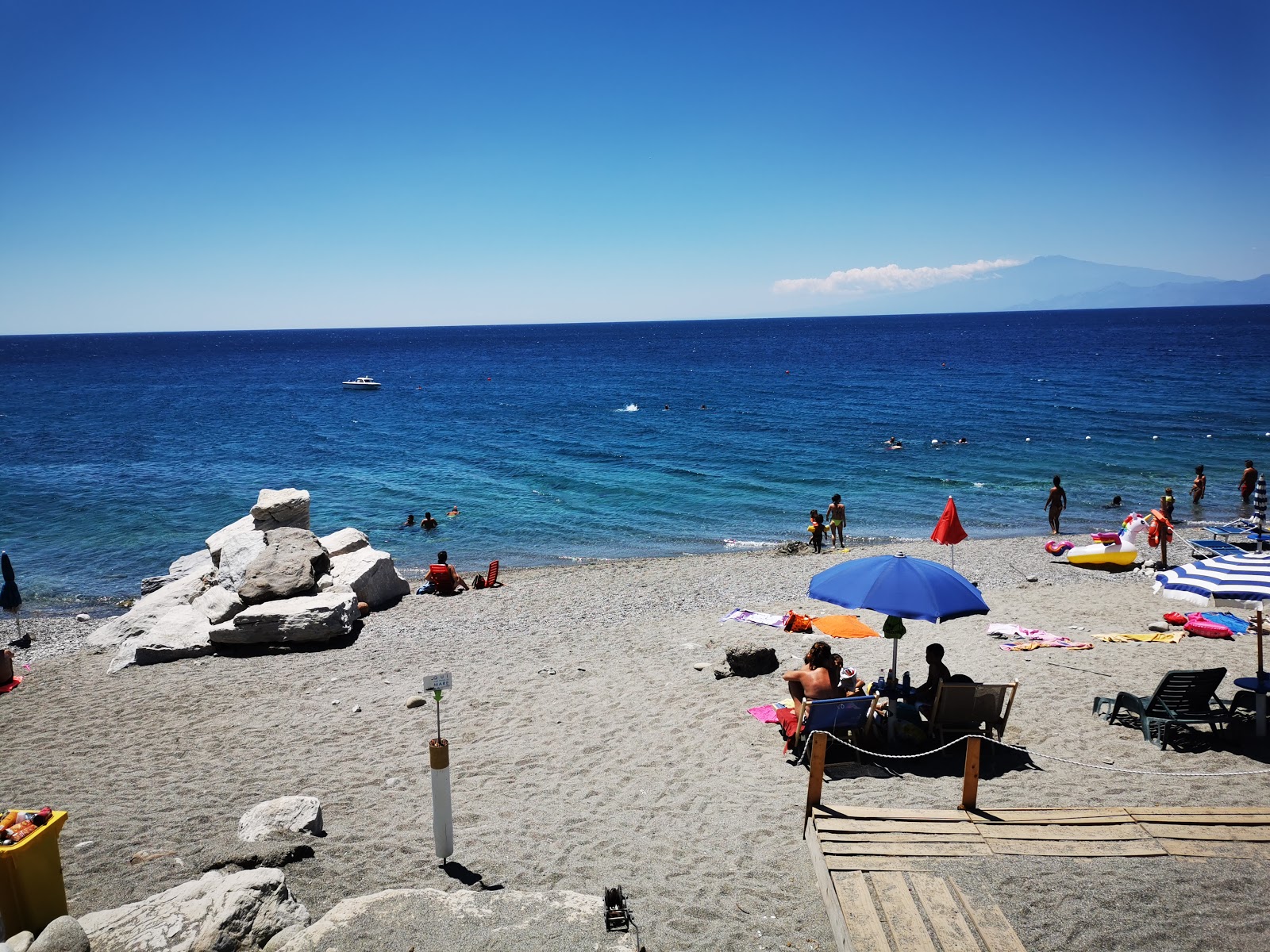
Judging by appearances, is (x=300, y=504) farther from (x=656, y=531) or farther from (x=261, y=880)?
(x=261, y=880)

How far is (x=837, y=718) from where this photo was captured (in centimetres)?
871

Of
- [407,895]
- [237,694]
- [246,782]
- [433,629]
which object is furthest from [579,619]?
[407,895]

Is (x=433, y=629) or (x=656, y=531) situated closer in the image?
(x=433, y=629)

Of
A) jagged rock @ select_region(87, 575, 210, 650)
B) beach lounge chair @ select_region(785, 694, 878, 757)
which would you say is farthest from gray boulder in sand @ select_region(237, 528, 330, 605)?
beach lounge chair @ select_region(785, 694, 878, 757)

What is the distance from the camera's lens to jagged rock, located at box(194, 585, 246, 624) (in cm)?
1513

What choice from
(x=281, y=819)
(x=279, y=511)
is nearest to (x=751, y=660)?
(x=281, y=819)

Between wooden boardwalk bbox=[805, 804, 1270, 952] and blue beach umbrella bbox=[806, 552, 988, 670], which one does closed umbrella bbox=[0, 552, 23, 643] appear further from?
wooden boardwalk bbox=[805, 804, 1270, 952]

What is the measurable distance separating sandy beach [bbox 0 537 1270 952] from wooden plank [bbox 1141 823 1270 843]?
384 mm

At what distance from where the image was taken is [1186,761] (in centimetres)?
847

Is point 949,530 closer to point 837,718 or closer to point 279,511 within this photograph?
point 837,718

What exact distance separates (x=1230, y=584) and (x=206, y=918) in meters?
9.65

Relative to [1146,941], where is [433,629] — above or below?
below

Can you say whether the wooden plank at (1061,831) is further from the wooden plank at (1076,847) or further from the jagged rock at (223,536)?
the jagged rock at (223,536)

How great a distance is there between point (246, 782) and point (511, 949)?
4968mm
